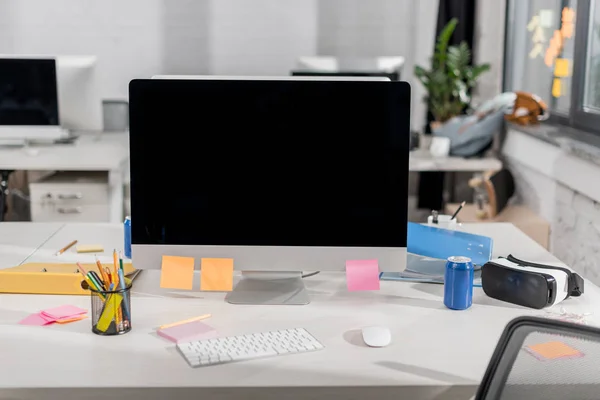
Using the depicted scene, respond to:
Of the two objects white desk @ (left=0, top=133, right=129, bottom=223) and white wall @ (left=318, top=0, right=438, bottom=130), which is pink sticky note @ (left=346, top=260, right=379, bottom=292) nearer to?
white desk @ (left=0, top=133, right=129, bottom=223)

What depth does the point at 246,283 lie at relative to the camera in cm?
184

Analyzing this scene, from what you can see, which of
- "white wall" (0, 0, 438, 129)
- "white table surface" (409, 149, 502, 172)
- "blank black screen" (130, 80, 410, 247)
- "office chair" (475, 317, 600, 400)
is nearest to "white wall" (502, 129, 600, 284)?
"white table surface" (409, 149, 502, 172)

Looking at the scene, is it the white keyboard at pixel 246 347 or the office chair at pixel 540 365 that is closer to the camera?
→ the office chair at pixel 540 365

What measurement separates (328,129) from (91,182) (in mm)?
2230

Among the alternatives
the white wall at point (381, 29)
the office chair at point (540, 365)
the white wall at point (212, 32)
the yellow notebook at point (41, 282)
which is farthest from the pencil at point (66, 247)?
the white wall at point (381, 29)

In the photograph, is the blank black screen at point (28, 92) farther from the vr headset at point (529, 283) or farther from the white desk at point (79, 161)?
the vr headset at point (529, 283)

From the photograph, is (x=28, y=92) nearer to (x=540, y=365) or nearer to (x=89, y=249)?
(x=89, y=249)

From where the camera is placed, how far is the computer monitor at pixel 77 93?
4039 mm

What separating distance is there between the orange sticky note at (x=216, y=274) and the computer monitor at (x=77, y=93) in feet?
8.43

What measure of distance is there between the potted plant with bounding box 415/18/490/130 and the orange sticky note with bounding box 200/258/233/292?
266 centimetres

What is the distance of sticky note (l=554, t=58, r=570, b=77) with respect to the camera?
3.62 meters

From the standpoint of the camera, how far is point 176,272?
172cm

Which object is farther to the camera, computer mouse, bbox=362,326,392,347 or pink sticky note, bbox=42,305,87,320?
pink sticky note, bbox=42,305,87,320

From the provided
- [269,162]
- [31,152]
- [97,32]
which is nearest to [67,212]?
[31,152]
